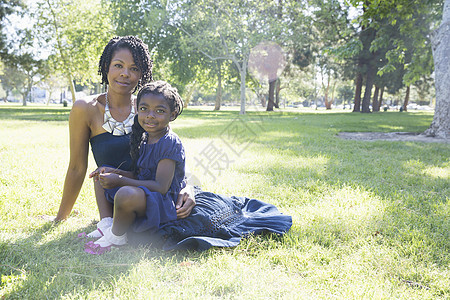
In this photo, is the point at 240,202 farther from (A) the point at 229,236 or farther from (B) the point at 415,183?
(B) the point at 415,183

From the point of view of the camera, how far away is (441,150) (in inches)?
275

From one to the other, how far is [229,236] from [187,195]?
488 millimetres

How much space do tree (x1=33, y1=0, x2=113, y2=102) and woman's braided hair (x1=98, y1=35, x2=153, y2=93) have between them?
25.3 meters

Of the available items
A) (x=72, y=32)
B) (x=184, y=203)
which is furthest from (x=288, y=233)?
(x=72, y=32)

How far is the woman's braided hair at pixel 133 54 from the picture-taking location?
2611mm

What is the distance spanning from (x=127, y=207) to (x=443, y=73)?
31.7 ft

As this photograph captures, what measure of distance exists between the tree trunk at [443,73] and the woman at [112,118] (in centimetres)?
902

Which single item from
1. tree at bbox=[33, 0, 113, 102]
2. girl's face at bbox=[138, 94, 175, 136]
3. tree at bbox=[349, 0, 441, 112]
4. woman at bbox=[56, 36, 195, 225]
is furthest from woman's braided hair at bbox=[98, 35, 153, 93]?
tree at bbox=[33, 0, 113, 102]

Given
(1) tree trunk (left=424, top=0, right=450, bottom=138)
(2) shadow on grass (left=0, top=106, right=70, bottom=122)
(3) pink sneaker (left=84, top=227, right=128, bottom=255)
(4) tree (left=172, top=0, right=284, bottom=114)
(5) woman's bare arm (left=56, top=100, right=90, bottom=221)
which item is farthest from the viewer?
(4) tree (left=172, top=0, right=284, bottom=114)

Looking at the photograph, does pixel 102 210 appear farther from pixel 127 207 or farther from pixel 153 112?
pixel 153 112

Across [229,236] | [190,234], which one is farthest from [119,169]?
[229,236]

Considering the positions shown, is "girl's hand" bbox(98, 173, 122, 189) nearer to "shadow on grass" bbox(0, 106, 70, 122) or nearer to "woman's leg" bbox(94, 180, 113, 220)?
"woman's leg" bbox(94, 180, 113, 220)

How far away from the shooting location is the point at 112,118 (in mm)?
2689

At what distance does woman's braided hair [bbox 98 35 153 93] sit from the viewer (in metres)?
2.61
